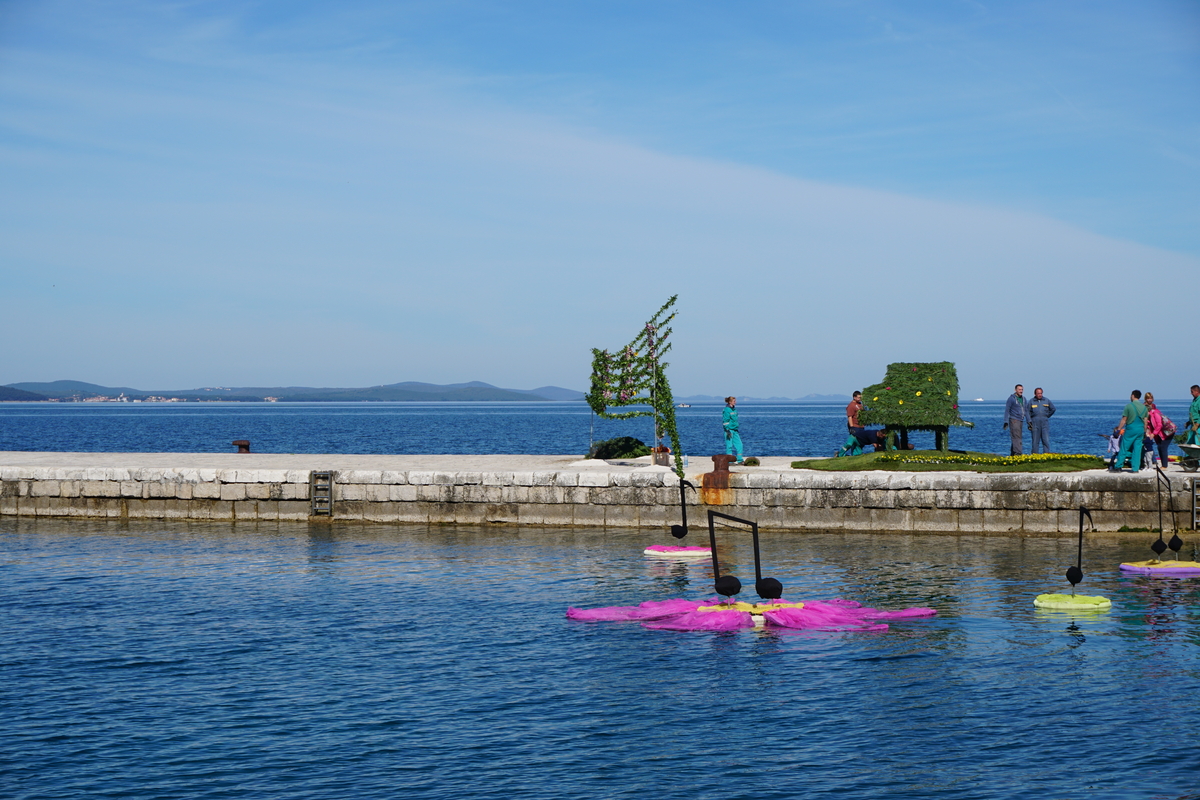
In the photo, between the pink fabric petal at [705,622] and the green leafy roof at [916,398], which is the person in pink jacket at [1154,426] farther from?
the pink fabric petal at [705,622]

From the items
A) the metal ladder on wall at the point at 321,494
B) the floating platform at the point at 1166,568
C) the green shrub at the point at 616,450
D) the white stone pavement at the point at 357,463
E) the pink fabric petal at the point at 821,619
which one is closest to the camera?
the pink fabric petal at the point at 821,619

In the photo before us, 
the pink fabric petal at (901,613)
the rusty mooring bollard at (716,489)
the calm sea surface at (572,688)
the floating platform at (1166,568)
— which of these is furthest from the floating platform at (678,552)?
the floating platform at (1166,568)

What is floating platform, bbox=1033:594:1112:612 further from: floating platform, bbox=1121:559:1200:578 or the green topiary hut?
the green topiary hut

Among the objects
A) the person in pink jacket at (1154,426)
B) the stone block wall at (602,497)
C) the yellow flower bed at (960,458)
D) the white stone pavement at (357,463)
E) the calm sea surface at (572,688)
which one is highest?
the person in pink jacket at (1154,426)

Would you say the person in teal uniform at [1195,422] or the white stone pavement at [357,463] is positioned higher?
the person in teal uniform at [1195,422]

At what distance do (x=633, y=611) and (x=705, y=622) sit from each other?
1.16 m

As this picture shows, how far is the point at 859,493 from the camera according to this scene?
2378 cm

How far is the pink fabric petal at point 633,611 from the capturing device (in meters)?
15.6

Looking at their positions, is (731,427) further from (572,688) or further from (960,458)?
(572,688)

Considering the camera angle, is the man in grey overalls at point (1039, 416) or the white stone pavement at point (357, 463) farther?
the man in grey overalls at point (1039, 416)

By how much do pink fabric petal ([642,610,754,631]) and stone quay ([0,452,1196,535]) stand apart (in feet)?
29.7

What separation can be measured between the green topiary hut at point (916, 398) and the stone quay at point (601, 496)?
2.74 metres

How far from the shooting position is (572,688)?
12.2 m

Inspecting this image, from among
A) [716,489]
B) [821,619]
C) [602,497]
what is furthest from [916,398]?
[821,619]
